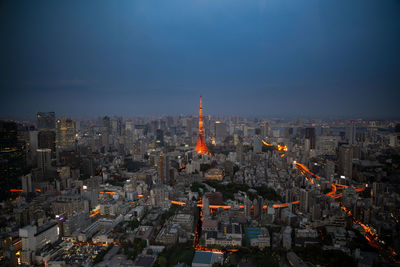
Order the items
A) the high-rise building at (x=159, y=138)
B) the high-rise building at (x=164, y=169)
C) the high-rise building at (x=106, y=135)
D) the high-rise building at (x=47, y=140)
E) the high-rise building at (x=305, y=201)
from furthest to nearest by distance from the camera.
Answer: the high-rise building at (x=159, y=138), the high-rise building at (x=106, y=135), the high-rise building at (x=164, y=169), the high-rise building at (x=47, y=140), the high-rise building at (x=305, y=201)

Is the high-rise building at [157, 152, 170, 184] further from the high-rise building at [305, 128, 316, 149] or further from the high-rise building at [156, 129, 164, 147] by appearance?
the high-rise building at [305, 128, 316, 149]

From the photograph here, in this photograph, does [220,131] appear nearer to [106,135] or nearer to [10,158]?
[106,135]

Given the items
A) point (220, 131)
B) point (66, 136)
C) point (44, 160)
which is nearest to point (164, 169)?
point (44, 160)

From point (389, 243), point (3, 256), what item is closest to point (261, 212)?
point (389, 243)

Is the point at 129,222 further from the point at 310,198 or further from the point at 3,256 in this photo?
the point at 310,198

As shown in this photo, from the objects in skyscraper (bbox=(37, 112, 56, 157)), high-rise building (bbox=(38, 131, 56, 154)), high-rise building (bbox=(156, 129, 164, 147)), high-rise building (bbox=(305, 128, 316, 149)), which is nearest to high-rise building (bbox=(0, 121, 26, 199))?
skyscraper (bbox=(37, 112, 56, 157))

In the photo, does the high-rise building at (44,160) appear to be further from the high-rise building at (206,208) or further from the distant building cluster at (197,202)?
the high-rise building at (206,208)

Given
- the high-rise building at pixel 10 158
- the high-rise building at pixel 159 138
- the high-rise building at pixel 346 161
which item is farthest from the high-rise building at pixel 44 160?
the high-rise building at pixel 346 161
